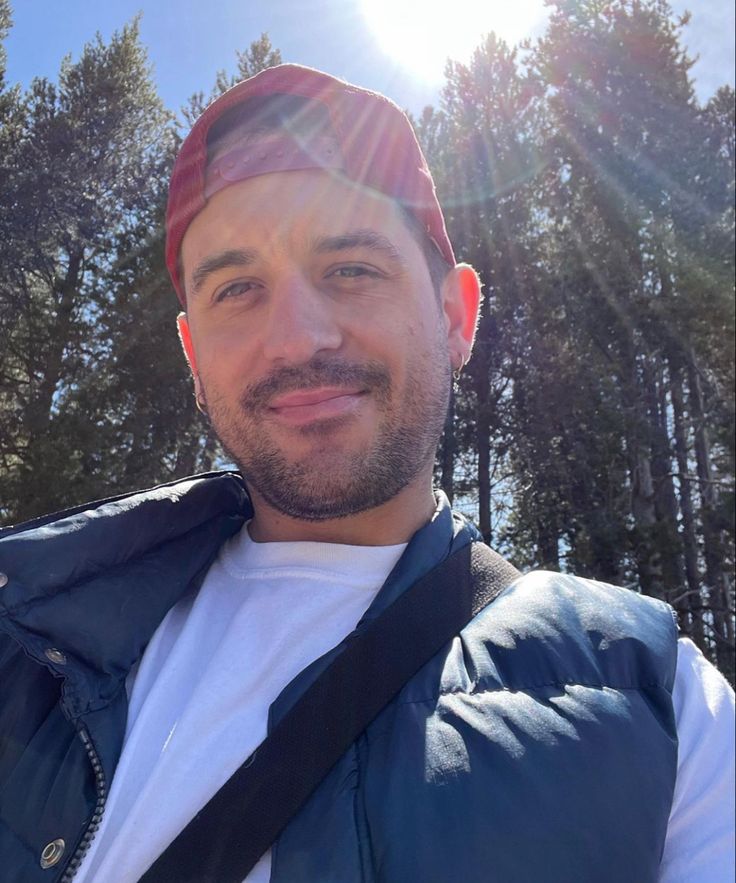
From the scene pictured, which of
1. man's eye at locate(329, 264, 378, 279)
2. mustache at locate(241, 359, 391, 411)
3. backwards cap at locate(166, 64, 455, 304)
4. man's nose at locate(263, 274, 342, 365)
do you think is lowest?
mustache at locate(241, 359, 391, 411)

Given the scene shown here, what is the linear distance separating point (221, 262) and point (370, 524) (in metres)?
0.72

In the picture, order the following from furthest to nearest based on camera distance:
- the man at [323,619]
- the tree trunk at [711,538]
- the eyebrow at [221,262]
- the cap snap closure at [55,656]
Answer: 1. the tree trunk at [711,538]
2. the eyebrow at [221,262]
3. the cap snap closure at [55,656]
4. the man at [323,619]

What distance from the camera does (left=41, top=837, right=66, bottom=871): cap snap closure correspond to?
1.07 m

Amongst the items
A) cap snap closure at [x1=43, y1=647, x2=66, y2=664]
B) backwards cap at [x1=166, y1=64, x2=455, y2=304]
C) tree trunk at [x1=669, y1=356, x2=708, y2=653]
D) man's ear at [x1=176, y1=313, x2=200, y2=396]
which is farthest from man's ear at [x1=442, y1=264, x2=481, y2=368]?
tree trunk at [x1=669, y1=356, x2=708, y2=653]

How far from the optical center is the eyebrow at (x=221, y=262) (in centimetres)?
158

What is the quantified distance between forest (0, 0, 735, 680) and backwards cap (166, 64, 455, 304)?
7.32m

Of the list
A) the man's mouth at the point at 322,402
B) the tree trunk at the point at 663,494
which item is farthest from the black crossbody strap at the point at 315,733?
the tree trunk at the point at 663,494

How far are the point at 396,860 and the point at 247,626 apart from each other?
592mm

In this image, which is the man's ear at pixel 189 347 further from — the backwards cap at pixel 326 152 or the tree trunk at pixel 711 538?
Answer: the tree trunk at pixel 711 538

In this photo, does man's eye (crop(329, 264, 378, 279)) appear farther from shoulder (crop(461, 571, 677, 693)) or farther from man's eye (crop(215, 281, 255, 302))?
shoulder (crop(461, 571, 677, 693))

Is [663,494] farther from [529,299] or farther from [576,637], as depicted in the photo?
[576,637]

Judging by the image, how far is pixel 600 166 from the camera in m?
12.4

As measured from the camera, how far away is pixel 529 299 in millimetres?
12312

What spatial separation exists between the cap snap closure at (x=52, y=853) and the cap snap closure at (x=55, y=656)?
30 centimetres
